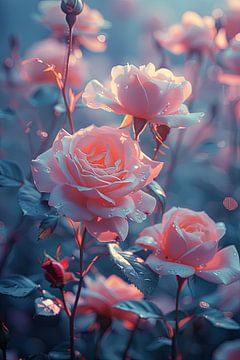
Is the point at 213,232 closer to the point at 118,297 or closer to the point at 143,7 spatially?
the point at 118,297

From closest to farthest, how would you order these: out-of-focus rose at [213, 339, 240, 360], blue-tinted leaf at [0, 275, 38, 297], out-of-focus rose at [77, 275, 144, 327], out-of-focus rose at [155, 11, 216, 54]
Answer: blue-tinted leaf at [0, 275, 38, 297], out-of-focus rose at [77, 275, 144, 327], out-of-focus rose at [213, 339, 240, 360], out-of-focus rose at [155, 11, 216, 54]

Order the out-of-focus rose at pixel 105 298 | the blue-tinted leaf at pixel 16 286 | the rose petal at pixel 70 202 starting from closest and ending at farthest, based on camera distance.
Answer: the rose petal at pixel 70 202, the blue-tinted leaf at pixel 16 286, the out-of-focus rose at pixel 105 298

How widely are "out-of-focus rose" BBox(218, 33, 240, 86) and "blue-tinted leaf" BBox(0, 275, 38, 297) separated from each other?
620 millimetres

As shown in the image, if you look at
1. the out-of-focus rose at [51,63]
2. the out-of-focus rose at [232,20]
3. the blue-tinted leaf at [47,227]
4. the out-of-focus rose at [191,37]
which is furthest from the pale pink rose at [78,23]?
the blue-tinted leaf at [47,227]

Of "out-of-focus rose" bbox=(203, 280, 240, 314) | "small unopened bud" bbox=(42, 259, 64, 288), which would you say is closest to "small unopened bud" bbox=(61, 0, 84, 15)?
"small unopened bud" bbox=(42, 259, 64, 288)

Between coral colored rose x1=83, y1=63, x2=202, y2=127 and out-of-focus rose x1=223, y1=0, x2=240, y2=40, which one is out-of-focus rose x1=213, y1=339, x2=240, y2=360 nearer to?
coral colored rose x1=83, y1=63, x2=202, y2=127

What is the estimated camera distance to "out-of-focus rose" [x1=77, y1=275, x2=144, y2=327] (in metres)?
0.84

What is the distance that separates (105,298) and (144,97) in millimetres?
362

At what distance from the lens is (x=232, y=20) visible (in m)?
1.20

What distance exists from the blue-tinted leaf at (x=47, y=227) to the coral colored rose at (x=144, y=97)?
0.52 feet

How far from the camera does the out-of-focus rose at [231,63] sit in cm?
105

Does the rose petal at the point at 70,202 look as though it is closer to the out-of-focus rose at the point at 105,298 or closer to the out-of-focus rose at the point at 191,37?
the out-of-focus rose at the point at 105,298

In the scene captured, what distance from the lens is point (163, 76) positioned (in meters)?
0.68

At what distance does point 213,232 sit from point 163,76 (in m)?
0.22
